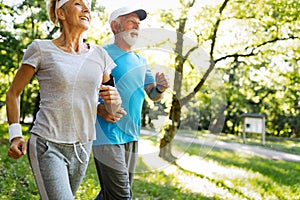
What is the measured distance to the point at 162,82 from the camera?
2.49m

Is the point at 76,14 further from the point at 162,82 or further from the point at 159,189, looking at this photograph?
the point at 159,189

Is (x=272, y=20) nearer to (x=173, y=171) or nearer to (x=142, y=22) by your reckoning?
(x=173, y=171)

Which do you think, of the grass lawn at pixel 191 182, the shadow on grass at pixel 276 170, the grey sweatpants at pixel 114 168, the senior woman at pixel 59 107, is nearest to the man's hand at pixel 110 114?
the grey sweatpants at pixel 114 168

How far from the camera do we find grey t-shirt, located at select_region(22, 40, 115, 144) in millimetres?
1790

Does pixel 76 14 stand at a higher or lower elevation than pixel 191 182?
higher

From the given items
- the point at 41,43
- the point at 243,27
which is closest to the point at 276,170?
the point at 243,27

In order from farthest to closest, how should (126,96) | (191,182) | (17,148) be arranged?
(191,182)
(126,96)
(17,148)

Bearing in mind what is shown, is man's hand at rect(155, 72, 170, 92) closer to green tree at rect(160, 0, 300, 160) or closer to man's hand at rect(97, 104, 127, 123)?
man's hand at rect(97, 104, 127, 123)

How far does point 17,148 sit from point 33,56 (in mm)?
371

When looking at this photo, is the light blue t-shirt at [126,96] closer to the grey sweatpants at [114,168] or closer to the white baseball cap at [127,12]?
the grey sweatpants at [114,168]

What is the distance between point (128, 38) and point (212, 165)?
5.80 m

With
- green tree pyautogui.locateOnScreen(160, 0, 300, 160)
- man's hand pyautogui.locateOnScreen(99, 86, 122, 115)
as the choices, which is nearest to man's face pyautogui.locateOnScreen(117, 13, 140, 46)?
man's hand pyautogui.locateOnScreen(99, 86, 122, 115)

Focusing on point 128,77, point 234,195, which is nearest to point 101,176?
point 128,77

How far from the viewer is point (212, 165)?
7.93 metres
